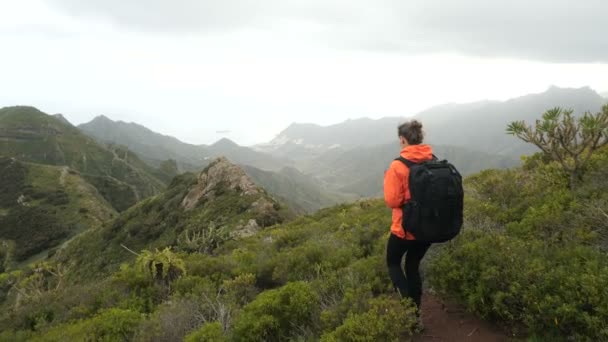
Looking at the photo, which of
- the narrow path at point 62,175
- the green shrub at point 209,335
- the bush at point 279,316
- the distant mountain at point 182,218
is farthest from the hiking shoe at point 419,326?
the narrow path at point 62,175

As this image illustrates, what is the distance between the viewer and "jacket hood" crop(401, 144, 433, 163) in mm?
4297

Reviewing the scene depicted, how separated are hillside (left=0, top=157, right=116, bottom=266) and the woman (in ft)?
243

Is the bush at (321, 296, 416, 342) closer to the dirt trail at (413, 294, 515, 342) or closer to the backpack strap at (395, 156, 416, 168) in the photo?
the dirt trail at (413, 294, 515, 342)

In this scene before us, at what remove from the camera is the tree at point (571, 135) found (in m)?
7.04

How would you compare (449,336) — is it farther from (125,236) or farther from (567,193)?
(125,236)

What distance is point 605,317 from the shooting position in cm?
334

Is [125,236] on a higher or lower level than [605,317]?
lower

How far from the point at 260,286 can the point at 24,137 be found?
181020mm

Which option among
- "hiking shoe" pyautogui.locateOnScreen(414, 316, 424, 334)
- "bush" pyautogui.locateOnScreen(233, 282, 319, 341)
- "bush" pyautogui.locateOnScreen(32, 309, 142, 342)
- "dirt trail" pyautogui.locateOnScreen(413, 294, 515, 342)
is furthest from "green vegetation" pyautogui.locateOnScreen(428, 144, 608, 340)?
"bush" pyautogui.locateOnScreen(32, 309, 142, 342)

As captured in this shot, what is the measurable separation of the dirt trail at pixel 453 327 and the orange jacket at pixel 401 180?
128 cm

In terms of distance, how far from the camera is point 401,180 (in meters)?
4.25

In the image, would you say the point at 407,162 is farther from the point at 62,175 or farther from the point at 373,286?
the point at 62,175

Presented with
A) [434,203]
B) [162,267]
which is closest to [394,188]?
[434,203]

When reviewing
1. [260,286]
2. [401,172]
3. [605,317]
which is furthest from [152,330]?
[605,317]
